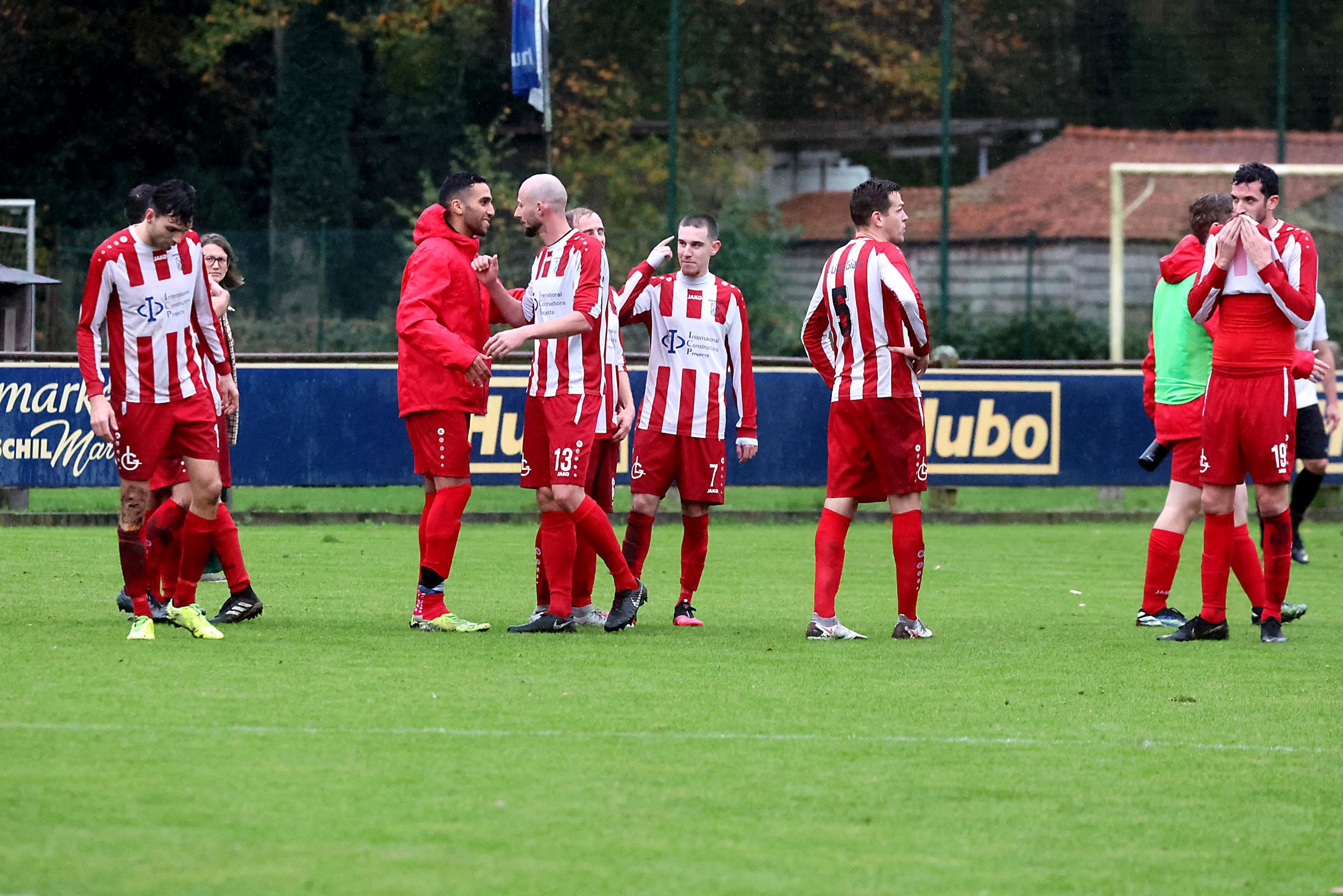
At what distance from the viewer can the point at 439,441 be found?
852 cm

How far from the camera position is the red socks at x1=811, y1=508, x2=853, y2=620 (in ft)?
28.3

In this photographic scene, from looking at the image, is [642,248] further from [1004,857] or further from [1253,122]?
[1004,857]

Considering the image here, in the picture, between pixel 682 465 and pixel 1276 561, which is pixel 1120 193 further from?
pixel 682 465

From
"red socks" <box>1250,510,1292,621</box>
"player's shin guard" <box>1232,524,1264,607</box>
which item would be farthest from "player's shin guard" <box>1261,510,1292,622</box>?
"player's shin guard" <box>1232,524,1264,607</box>

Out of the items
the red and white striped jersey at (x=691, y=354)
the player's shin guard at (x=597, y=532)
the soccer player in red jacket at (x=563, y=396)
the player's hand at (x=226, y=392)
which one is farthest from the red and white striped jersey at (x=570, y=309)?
the player's hand at (x=226, y=392)

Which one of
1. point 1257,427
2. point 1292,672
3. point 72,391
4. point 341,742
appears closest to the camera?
point 341,742

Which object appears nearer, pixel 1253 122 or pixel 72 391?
pixel 72 391

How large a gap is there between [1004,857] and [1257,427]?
14.8 feet

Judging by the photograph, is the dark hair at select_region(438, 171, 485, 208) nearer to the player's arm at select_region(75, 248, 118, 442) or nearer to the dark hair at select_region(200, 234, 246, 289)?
the player's arm at select_region(75, 248, 118, 442)

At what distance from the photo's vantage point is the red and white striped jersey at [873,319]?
28.1 ft

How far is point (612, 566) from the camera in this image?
8727 mm

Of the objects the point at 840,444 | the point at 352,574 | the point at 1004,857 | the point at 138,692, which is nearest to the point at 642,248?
the point at 352,574

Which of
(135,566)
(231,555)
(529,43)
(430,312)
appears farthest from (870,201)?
(529,43)

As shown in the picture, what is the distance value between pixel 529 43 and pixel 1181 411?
12.9m
